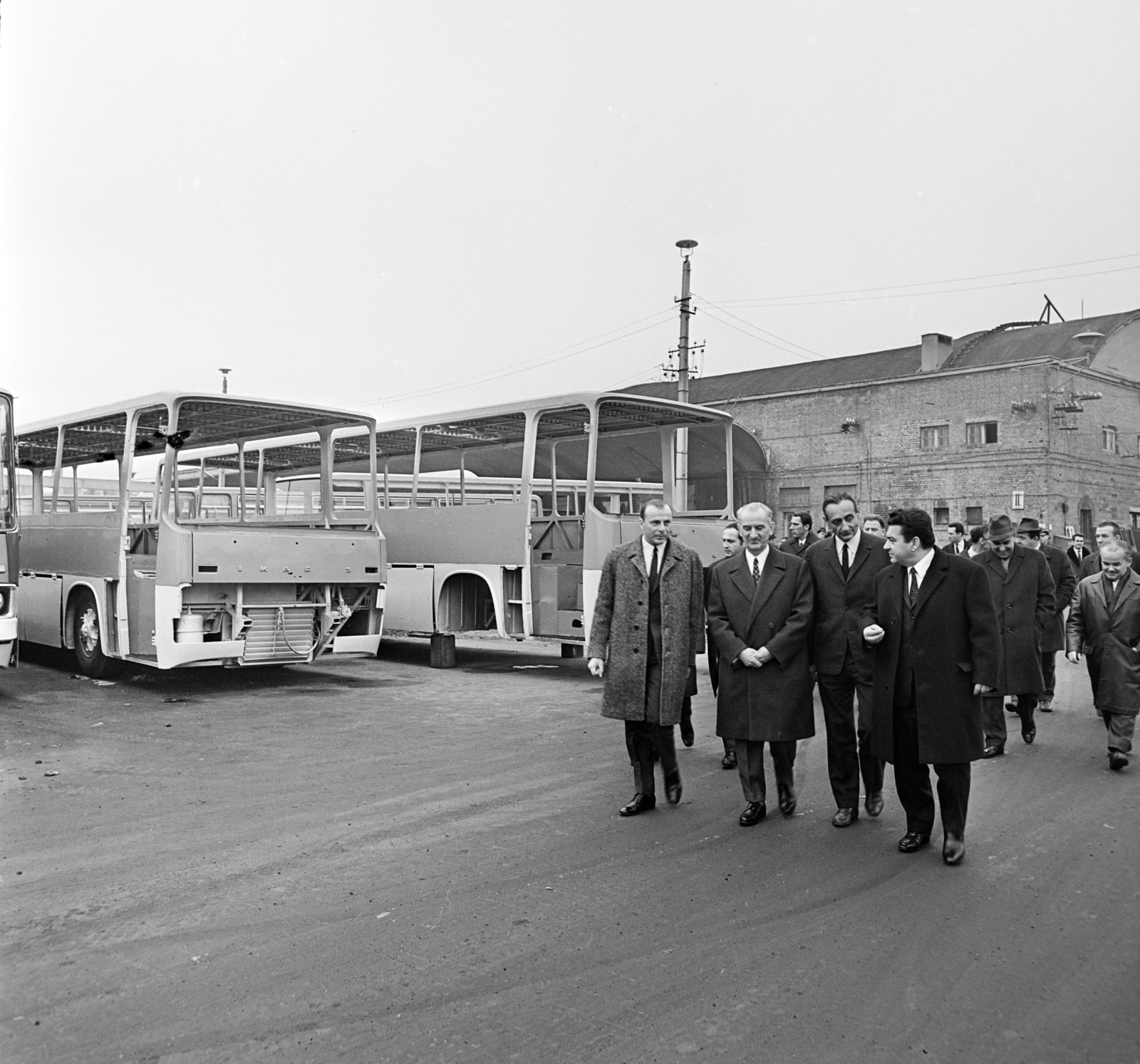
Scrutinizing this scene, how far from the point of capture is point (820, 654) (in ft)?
21.8

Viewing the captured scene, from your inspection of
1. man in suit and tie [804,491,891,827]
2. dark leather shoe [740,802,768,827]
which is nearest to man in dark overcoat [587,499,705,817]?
dark leather shoe [740,802,768,827]

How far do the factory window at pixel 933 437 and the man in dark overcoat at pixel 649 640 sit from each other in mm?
33562

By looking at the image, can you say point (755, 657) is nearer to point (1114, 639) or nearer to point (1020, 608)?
point (1114, 639)

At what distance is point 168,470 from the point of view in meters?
11.9

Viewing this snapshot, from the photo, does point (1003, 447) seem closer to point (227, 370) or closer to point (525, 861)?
point (227, 370)

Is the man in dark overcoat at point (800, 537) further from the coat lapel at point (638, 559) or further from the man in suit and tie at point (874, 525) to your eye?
the coat lapel at point (638, 559)

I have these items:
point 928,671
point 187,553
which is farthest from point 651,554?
point 187,553

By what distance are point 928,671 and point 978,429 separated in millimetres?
34020

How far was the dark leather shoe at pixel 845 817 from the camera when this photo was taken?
6.28 metres

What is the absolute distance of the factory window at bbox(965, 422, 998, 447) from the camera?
37.2 metres

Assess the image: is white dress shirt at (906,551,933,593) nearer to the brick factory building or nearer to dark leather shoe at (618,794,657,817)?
dark leather shoe at (618,794,657,817)

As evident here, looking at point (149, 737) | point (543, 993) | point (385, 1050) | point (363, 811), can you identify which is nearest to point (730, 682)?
point (363, 811)

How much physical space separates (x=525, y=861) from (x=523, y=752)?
297 centimetres

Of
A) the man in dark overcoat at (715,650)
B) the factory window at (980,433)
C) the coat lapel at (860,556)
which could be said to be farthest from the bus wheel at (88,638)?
the factory window at (980,433)
